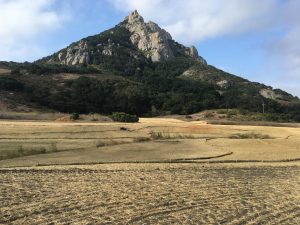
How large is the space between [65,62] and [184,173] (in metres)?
142

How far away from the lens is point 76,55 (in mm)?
161375

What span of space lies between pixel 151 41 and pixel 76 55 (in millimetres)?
31526

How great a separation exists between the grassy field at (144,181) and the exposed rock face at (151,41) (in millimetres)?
138665

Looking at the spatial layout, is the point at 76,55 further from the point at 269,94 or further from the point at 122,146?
the point at 122,146

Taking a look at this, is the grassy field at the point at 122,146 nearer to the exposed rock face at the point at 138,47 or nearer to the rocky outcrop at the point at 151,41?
the exposed rock face at the point at 138,47

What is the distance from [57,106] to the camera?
89.1m

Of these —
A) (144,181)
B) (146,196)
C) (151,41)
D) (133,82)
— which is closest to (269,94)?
(133,82)

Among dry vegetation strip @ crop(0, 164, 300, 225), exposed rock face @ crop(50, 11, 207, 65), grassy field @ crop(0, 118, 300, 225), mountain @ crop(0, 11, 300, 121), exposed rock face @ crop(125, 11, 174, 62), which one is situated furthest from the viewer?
exposed rock face @ crop(125, 11, 174, 62)

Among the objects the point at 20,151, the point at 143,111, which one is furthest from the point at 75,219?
the point at 143,111

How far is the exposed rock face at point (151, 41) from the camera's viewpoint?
17950 centimetres

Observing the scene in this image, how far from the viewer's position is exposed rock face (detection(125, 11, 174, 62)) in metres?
180

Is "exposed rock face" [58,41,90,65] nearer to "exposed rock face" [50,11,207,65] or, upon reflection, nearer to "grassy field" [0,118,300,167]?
"exposed rock face" [50,11,207,65]

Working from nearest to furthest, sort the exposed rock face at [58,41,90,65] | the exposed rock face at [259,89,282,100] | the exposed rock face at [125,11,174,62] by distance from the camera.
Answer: the exposed rock face at [259,89,282,100] → the exposed rock face at [58,41,90,65] → the exposed rock face at [125,11,174,62]


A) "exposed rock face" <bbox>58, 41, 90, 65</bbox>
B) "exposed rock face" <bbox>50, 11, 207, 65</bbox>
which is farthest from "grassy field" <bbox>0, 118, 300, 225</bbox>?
"exposed rock face" <bbox>50, 11, 207, 65</bbox>
